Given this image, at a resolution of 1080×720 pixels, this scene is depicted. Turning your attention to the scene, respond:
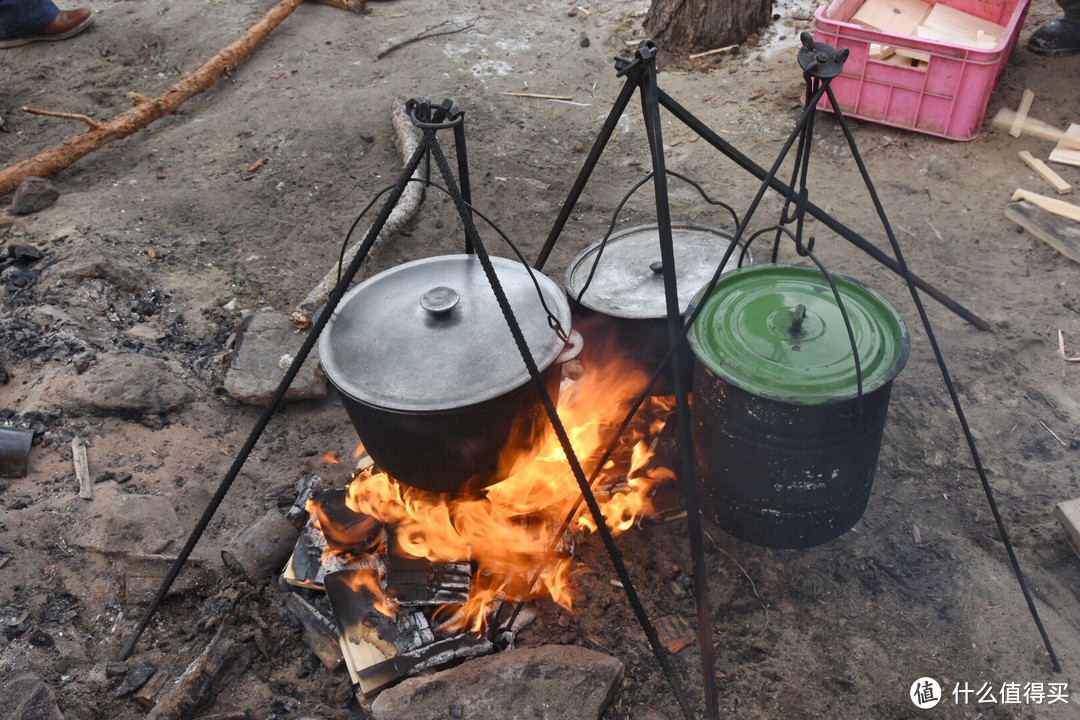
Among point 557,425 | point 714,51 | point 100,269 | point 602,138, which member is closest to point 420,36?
point 714,51

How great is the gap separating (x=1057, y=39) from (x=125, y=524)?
7.85 meters

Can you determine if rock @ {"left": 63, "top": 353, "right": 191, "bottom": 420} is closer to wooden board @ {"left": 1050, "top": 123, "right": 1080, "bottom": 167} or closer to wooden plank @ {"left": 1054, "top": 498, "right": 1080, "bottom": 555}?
wooden plank @ {"left": 1054, "top": 498, "right": 1080, "bottom": 555}

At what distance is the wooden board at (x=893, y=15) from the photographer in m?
6.03

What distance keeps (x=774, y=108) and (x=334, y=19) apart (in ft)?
16.8

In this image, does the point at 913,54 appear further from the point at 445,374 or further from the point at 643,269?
the point at 445,374

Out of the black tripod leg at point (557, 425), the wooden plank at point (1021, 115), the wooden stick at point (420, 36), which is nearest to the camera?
the black tripod leg at point (557, 425)

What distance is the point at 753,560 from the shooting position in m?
3.43

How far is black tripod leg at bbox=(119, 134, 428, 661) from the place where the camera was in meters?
2.59

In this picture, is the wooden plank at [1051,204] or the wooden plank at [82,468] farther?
the wooden plank at [1051,204]

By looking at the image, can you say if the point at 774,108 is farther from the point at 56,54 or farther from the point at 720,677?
the point at 56,54

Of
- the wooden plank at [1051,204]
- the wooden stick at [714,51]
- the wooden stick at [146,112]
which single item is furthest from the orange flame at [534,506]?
the wooden stick at [714,51]

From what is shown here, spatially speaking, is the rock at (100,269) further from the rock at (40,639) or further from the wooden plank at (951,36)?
the wooden plank at (951,36)

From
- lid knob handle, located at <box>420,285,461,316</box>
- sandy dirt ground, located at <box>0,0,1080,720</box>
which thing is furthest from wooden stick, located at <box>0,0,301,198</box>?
lid knob handle, located at <box>420,285,461,316</box>

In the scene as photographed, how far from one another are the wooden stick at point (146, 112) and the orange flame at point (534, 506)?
14.7 ft
